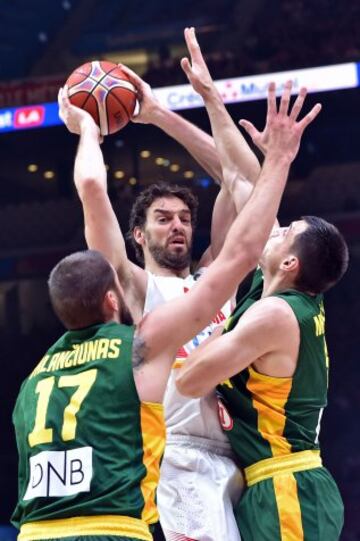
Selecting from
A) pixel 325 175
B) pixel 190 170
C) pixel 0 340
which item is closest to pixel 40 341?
pixel 0 340

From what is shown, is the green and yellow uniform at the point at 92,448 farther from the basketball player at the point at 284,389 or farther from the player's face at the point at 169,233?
the player's face at the point at 169,233

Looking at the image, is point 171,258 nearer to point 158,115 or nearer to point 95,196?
point 158,115

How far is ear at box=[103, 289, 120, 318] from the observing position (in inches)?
115

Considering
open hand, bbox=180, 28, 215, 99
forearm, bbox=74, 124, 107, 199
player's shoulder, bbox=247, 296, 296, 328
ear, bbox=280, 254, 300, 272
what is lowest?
player's shoulder, bbox=247, 296, 296, 328

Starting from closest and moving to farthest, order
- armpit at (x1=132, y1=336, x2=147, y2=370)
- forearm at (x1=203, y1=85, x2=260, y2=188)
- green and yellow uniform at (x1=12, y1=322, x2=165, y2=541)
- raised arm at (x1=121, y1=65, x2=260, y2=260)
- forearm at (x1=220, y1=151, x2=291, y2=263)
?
1. green and yellow uniform at (x1=12, y1=322, x2=165, y2=541)
2. armpit at (x1=132, y1=336, x2=147, y2=370)
3. forearm at (x1=220, y1=151, x2=291, y2=263)
4. forearm at (x1=203, y1=85, x2=260, y2=188)
5. raised arm at (x1=121, y1=65, x2=260, y2=260)

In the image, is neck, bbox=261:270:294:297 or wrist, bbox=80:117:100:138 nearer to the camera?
wrist, bbox=80:117:100:138

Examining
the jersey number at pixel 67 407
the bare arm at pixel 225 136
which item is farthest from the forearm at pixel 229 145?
the jersey number at pixel 67 407

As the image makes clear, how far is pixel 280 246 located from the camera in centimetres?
370

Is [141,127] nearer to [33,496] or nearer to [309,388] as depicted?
[309,388]

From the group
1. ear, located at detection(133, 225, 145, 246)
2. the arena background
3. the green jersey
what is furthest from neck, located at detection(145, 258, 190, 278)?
the arena background

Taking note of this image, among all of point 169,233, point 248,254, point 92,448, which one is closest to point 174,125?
point 169,233

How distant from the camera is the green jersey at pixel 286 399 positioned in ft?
11.5

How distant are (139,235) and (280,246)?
103 cm

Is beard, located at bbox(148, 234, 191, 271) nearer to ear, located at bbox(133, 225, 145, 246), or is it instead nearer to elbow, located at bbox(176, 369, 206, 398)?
ear, located at bbox(133, 225, 145, 246)
